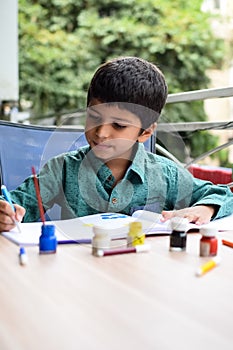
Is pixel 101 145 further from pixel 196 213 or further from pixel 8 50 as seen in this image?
pixel 8 50

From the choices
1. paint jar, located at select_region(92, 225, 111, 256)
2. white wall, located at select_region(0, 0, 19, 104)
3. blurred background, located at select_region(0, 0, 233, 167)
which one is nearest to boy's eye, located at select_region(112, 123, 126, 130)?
paint jar, located at select_region(92, 225, 111, 256)

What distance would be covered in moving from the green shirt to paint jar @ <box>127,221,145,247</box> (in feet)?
0.57

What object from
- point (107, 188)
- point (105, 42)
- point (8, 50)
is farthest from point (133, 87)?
point (105, 42)

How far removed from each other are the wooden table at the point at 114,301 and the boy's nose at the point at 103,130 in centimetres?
26

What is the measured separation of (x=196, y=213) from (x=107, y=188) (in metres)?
0.20

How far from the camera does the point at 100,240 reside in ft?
2.51

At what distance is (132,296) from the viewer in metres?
0.57

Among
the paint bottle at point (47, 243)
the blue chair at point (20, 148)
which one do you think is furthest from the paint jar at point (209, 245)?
the blue chair at point (20, 148)

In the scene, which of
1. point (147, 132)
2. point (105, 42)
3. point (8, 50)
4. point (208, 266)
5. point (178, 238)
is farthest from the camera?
point (105, 42)

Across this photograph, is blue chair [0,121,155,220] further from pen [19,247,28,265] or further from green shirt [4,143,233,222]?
pen [19,247,28,265]

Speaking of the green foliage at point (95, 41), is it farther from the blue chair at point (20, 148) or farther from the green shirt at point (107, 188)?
the green shirt at point (107, 188)

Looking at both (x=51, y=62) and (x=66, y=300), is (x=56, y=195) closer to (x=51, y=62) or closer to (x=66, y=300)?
(x=66, y=300)

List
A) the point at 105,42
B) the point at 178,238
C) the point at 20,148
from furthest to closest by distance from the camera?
the point at 105,42, the point at 20,148, the point at 178,238

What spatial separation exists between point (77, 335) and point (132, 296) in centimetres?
12
